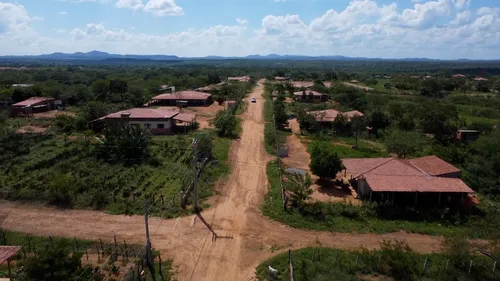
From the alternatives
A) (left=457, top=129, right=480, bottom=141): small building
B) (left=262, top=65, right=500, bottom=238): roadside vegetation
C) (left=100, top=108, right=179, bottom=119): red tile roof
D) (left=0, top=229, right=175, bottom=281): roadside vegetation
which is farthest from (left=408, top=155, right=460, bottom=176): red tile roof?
(left=100, top=108, right=179, bottom=119): red tile roof

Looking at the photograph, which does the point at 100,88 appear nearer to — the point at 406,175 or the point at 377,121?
the point at 377,121

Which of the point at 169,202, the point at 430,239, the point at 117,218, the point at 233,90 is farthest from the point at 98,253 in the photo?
the point at 233,90

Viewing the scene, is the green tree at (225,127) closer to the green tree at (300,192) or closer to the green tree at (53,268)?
the green tree at (300,192)

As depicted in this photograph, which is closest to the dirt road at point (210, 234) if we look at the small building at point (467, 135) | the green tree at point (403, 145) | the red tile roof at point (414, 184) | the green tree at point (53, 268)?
the red tile roof at point (414, 184)

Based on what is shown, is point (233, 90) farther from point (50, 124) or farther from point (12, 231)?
point (12, 231)

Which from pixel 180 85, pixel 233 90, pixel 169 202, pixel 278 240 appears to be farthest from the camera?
pixel 180 85

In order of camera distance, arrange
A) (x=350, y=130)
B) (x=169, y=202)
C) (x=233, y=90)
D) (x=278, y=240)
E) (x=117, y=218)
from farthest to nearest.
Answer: (x=233, y=90) < (x=350, y=130) < (x=169, y=202) < (x=117, y=218) < (x=278, y=240)

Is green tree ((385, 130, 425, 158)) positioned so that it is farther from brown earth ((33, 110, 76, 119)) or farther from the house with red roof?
brown earth ((33, 110, 76, 119))

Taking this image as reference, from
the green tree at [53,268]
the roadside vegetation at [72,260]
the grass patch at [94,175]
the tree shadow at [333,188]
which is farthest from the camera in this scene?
the tree shadow at [333,188]
